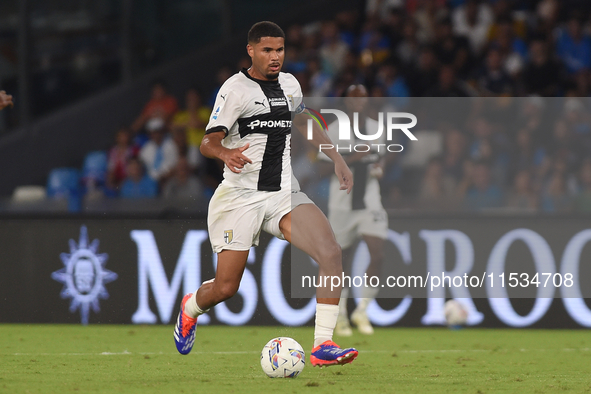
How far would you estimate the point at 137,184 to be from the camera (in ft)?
34.8

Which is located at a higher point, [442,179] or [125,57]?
[125,57]

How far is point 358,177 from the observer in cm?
870

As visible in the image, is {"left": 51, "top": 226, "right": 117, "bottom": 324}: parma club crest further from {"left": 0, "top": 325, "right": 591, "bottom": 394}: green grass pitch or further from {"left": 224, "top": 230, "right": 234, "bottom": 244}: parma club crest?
{"left": 224, "top": 230, "right": 234, "bottom": 244}: parma club crest

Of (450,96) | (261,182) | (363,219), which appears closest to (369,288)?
(363,219)

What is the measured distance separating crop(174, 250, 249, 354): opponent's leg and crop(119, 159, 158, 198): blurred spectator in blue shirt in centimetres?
390

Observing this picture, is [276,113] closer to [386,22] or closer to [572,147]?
[572,147]

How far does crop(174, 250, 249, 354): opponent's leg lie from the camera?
19.6ft

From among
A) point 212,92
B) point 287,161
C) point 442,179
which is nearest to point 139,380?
point 287,161

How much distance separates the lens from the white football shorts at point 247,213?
19.5ft

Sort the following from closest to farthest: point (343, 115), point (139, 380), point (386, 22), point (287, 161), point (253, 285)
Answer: point (139, 380), point (287, 161), point (343, 115), point (253, 285), point (386, 22)

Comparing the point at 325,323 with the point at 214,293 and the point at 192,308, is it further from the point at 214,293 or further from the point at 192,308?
the point at 192,308

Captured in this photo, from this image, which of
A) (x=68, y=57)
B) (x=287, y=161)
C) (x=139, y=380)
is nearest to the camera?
(x=139, y=380)

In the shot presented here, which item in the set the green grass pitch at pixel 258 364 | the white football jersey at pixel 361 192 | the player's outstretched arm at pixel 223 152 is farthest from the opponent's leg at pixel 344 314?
the player's outstretched arm at pixel 223 152

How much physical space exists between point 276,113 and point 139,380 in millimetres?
1859
